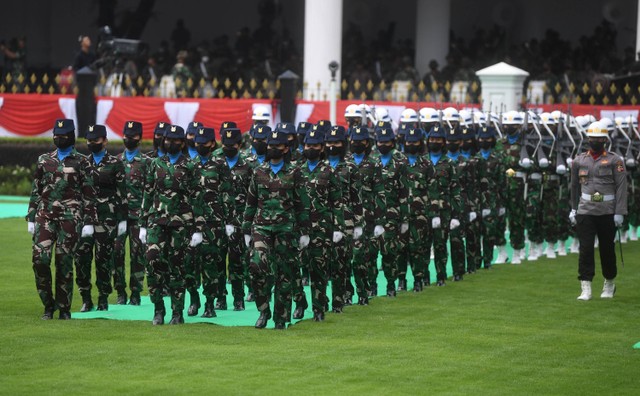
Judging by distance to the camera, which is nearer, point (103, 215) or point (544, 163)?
point (103, 215)

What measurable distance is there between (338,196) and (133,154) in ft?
8.38

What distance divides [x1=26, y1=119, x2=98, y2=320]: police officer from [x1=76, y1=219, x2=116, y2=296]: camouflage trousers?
653mm

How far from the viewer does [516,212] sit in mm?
21656

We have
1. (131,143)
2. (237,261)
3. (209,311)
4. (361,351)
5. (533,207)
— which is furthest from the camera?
(533,207)

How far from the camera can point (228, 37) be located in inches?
1754

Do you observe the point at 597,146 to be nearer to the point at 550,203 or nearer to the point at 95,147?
the point at 550,203

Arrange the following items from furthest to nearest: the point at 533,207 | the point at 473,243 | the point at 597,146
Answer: the point at 533,207, the point at 473,243, the point at 597,146

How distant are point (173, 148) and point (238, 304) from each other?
2.19 m

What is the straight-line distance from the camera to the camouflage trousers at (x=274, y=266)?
1470 cm

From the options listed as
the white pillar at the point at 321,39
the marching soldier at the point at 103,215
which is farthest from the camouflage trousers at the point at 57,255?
the white pillar at the point at 321,39

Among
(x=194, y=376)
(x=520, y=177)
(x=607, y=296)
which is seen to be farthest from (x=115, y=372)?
(x=520, y=177)

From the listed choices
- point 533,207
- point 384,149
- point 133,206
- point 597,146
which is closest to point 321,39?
point 533,207

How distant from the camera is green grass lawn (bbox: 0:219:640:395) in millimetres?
12047

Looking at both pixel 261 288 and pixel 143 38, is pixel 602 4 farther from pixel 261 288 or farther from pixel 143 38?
pixel 261 288
